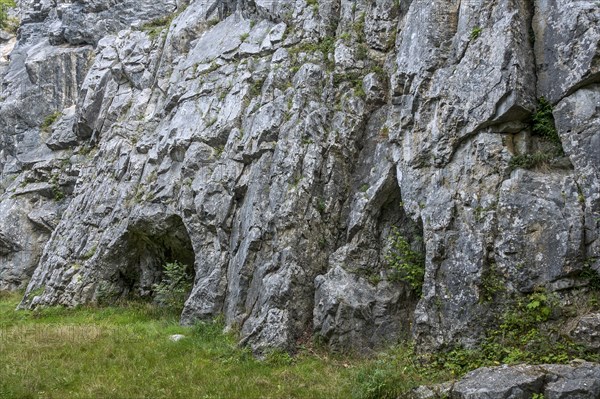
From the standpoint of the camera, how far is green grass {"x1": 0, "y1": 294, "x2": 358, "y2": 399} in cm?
1062

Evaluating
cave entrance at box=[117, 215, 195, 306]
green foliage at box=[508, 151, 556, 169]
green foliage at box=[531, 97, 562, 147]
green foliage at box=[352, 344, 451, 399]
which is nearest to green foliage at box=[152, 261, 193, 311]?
cave entrance at box=[117, 215, 195, 306]

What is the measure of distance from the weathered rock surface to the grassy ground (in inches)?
40.7

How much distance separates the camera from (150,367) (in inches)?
477

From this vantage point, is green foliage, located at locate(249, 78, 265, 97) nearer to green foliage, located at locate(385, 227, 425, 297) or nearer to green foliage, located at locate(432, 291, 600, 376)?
green foliage, located at locate(385, 227, 425, 297)

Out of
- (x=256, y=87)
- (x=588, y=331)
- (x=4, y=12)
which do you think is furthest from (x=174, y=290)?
(x=4, y=12)

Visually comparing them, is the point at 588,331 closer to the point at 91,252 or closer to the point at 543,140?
the point at 543,140

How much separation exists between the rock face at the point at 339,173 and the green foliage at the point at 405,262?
0.25 metres

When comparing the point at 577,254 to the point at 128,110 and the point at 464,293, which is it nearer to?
the point at 464,293

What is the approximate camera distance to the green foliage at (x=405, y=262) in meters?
12.4

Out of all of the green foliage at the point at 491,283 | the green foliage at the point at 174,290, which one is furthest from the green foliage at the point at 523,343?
the green foliage at the point at 174,290

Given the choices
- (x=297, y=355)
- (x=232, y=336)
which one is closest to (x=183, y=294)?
(x=232, y=336)

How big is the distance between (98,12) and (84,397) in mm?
29027

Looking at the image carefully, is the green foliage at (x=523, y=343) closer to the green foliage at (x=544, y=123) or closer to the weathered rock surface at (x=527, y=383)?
the weathered rock surface at (x=527, y=383)

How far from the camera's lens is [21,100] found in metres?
32.3
